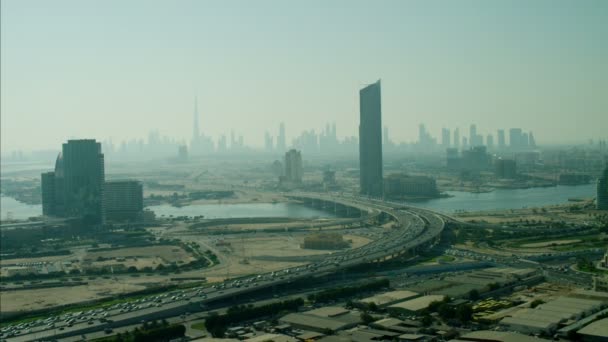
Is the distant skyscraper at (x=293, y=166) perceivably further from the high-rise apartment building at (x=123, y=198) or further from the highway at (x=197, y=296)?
the highway at (x=197, y=296)

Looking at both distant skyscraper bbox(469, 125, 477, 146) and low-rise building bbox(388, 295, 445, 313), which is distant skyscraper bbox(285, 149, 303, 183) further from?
distant skyscraper bbox(469, 125, 477, 146)

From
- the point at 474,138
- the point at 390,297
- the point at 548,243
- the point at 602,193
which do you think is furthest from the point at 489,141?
the point at 390,297

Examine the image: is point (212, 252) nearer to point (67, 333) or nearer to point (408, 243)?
point (408, 243)

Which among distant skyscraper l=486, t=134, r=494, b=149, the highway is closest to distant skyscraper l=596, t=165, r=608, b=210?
the highway

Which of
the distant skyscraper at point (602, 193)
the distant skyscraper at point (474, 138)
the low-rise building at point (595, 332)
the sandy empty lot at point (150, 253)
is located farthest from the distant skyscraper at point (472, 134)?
the low-rise building at point (595, 332)

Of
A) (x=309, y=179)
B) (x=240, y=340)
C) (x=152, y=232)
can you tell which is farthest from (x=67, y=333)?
(x=309, y=179)

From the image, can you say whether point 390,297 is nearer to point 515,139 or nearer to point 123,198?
point 123,198
